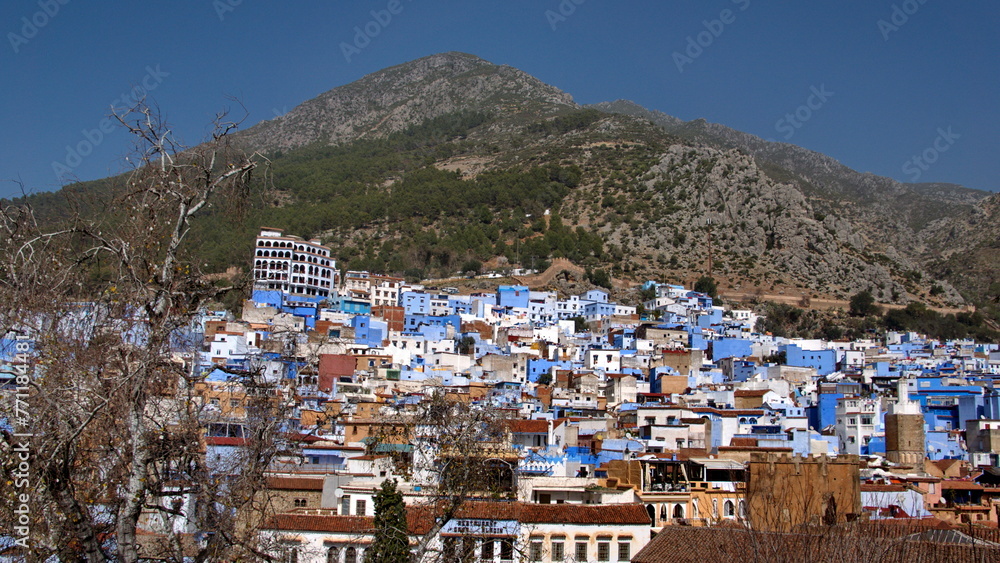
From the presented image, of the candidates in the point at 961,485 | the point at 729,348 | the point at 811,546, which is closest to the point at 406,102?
the point at 729,348

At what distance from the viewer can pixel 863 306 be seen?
8000 cm

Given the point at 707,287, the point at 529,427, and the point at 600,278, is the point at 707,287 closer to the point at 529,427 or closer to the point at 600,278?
the point at 600,278

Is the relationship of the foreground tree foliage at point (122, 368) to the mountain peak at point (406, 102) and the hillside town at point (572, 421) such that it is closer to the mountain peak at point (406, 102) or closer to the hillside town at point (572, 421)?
the hillside town at point (572, 421)

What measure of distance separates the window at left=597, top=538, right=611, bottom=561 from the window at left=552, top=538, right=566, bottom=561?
72 cm

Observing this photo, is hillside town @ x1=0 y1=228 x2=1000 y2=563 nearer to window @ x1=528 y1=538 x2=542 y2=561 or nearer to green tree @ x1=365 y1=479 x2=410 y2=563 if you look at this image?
window @ x1=528 y1=538 x2=542 y2=561

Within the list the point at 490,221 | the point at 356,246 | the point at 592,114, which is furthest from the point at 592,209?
the point at 592,114

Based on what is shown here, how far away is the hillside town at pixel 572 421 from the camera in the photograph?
12320mm

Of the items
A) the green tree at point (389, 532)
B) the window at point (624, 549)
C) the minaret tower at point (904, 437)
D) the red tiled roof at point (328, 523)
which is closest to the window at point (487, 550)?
the green tree at point (389, 532)

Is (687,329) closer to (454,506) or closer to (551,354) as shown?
(551,354)

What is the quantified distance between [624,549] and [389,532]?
18.2 ft

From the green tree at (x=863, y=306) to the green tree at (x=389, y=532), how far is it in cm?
7176

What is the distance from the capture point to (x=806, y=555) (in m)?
9.34

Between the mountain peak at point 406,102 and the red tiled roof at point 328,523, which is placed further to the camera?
the mountain peak at point 406,102

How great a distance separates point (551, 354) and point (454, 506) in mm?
47210
